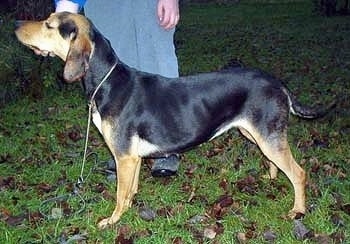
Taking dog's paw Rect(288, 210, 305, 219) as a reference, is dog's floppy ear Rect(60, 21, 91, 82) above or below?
above

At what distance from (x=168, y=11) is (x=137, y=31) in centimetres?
44

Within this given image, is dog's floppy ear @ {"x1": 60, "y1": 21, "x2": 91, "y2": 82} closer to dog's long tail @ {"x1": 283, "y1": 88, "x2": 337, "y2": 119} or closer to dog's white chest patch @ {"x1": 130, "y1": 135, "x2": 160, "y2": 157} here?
dog's white chest patch @ {"x1": 130, "y1": 135, "x2": 160, "y2": 157}

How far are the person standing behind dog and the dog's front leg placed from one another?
3.01 ft

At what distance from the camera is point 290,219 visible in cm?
475

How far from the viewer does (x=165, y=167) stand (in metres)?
5.66

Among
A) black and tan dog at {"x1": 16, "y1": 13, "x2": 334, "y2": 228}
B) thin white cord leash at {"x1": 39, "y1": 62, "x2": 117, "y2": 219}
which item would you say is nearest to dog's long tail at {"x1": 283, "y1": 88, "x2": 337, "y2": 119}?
A: black and tan dog at {"x1": 16, "y1": 13, "x2": 334, "y2": 228}

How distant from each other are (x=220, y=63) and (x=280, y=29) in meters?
7.24

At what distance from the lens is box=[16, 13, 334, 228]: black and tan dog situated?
464 centimetres

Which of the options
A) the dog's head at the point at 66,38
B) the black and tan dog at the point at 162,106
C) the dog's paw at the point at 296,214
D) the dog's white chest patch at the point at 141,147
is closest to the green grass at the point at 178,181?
the dog's paw at the point at 296,214

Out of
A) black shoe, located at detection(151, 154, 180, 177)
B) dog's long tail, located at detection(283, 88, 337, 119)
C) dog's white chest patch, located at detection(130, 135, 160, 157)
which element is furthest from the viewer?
black shoe, located at detection(151, 154, 180, 177)

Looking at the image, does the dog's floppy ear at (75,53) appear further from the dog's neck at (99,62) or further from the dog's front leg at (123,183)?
the dog's front leg at (123,183)

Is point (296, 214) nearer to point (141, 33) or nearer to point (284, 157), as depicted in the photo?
point (284, 157)

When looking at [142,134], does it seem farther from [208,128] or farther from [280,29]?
[280,29]

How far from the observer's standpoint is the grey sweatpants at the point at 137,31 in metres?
5.45
